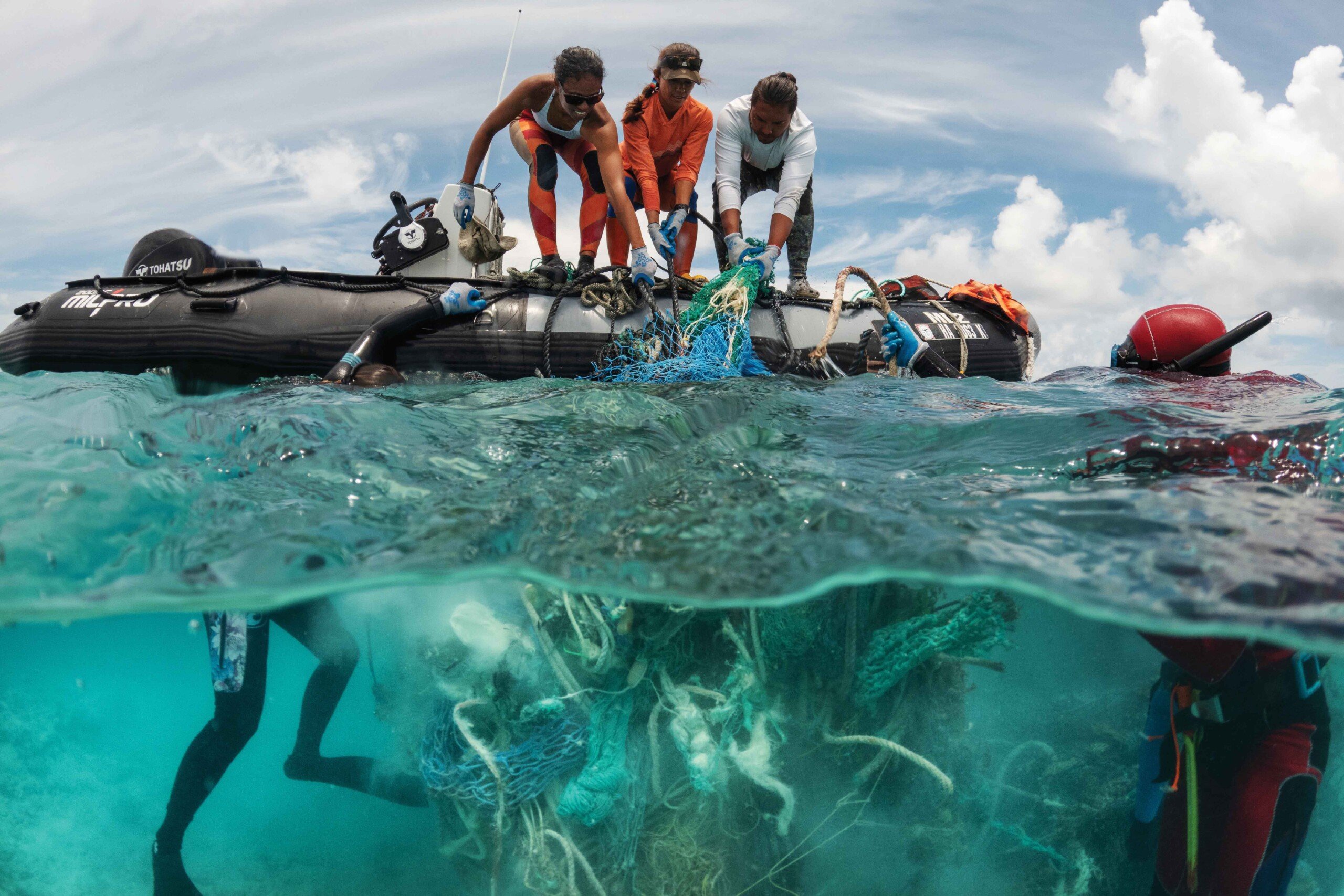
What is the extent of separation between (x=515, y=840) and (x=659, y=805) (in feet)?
2.36

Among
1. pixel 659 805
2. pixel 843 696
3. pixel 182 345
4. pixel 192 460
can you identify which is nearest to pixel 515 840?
pixel 659 805

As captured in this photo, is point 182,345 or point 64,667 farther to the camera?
point 64,667

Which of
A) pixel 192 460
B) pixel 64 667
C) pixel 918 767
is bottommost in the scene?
pixel 64 667

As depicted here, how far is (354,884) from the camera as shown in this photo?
408cm

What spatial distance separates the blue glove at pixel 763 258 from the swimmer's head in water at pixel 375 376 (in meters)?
2.85

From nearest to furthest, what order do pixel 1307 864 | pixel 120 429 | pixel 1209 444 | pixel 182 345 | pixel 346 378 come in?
1. pixel 1209 444
2. pixel 120 429
3. pixel 1307 864
4. pixel 346 378
5. pixel 182 345

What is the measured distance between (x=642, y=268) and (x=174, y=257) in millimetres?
4599

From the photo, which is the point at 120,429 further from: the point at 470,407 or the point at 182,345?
the point at 182,345

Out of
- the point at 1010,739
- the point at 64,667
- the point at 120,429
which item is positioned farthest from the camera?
the point at 64,667

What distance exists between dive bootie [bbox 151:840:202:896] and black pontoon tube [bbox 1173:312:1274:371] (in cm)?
679

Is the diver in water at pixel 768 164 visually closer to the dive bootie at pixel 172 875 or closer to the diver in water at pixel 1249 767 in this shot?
the diver in water at pixel 1249 767

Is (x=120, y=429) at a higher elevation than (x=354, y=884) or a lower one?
higher

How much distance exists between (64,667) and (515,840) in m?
6.91

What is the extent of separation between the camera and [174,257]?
22.1 ft
